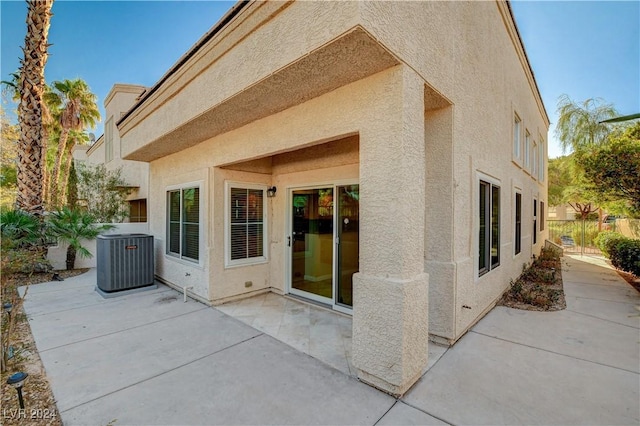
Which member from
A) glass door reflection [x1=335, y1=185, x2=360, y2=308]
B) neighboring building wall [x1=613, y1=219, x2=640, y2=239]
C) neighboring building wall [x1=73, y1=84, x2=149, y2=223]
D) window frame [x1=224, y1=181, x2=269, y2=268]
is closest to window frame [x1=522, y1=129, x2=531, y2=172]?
neighboring building wall [x1=613, y1=219, x2=640, y2=239]

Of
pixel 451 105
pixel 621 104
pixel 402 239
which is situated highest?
pixel 621 104

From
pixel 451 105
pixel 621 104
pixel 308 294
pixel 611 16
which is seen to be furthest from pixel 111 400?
pixel 621 104

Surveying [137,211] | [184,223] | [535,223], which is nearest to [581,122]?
[535,223]

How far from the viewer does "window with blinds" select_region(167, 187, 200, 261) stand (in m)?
6.92

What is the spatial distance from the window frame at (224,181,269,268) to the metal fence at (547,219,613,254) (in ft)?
56.1

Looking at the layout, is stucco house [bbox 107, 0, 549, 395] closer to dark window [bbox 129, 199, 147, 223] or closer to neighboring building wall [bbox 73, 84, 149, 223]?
neighboring building wall [bbox 73, 84, 149, 223]

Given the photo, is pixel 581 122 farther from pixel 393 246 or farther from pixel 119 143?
pixel 119 143

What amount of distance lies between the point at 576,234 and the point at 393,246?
1975cm

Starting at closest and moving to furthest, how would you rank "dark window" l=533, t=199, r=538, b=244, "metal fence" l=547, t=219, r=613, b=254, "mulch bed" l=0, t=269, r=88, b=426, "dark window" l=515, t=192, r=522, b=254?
"mulch bed" l=0, t=269, r=88, b=426, "dark window" l=515, t=192, r=522, b=254, "dark window" l=533, t=199, r=538, b=244, "metal fence" l=547, t=219, r=613, b=254

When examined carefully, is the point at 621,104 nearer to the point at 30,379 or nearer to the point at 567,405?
the point at 567,405

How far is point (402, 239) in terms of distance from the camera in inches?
123

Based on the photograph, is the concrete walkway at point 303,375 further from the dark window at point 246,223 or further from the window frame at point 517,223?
the window frame at point 517,223

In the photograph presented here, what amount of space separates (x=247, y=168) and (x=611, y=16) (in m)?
11.9

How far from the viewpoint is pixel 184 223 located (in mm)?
7344
